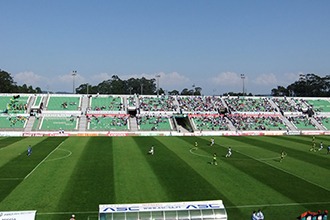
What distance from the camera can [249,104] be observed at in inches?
3184

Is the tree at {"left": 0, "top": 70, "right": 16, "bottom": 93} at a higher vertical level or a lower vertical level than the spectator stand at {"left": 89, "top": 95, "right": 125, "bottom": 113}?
higher

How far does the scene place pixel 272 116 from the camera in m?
75.6

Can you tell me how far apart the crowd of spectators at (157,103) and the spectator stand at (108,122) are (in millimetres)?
5904

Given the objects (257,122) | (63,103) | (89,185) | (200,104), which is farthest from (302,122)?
(89,185)

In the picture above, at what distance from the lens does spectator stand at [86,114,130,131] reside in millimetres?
64938

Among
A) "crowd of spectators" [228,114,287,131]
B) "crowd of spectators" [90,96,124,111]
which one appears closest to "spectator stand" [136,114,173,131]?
"crowd of spectators" [90,96,124,111]

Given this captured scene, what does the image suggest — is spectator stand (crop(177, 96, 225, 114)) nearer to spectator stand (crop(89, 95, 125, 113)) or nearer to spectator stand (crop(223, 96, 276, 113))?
spectator stand (crop(223, 96, 276, 113))

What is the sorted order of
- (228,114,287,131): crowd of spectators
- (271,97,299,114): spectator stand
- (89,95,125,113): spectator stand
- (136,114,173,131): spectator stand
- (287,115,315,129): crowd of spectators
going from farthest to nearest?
(271,97,299,114): spectator stand → (89,95,125,113): spectator stand → (287,115,315,129): crowd of spectators → (228,114,287,131): crowd of spectators → (136,114,173,131): spectator stand

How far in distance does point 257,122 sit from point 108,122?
101 feet

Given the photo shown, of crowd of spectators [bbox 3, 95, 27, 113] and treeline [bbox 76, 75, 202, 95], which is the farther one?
treeline [bbox 76, 75, 202, 95]

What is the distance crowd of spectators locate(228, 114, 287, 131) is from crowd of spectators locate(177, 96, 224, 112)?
562 cm

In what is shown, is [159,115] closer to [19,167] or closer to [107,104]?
[107,104]

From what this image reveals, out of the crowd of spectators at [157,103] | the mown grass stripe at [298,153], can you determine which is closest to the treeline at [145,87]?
the crowd of spectators at [157,103]

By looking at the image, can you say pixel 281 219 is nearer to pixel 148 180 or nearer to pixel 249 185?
pixel 249 185
